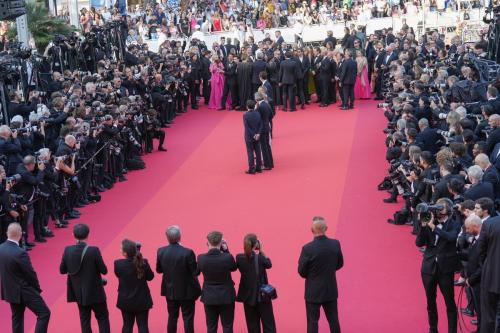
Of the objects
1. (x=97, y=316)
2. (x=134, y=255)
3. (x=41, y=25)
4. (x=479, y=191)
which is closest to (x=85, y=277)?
(x=97, y=316)

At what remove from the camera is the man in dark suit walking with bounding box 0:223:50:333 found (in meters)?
9.52

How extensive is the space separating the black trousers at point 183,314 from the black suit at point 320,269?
131 cm

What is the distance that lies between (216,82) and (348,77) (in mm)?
3708

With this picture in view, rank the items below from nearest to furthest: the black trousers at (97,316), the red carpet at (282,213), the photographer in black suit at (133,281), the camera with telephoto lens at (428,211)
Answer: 1. the camera with telephoto lens at (428,211)
2. the photographer in black suit at (133,281)
3. the black trousers at (97,316)
4. the red carpet at (282,213)

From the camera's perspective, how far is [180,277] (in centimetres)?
955

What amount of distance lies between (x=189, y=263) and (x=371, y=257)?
3802mm

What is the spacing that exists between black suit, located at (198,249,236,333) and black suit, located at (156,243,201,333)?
0.19 metres

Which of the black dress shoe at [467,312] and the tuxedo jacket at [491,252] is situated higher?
the tuxedo jacket at [491,252]

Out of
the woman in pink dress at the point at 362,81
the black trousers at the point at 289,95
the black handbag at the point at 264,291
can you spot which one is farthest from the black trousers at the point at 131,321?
the woman in pink dress at the point at 362,81

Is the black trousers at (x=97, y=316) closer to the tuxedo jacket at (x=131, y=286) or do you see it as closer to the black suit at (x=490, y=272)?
the tuxedo jacket at (x=131, y=286)

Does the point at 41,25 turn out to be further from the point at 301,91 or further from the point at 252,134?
the point at 252,134

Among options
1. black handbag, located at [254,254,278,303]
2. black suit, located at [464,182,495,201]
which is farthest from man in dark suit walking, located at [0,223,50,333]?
black suit, located at [464,182,495,201]

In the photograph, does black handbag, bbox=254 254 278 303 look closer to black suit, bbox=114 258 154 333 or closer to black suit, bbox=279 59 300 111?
black suit, bbox=114 258 154 333

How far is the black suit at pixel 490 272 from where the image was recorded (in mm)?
8594
